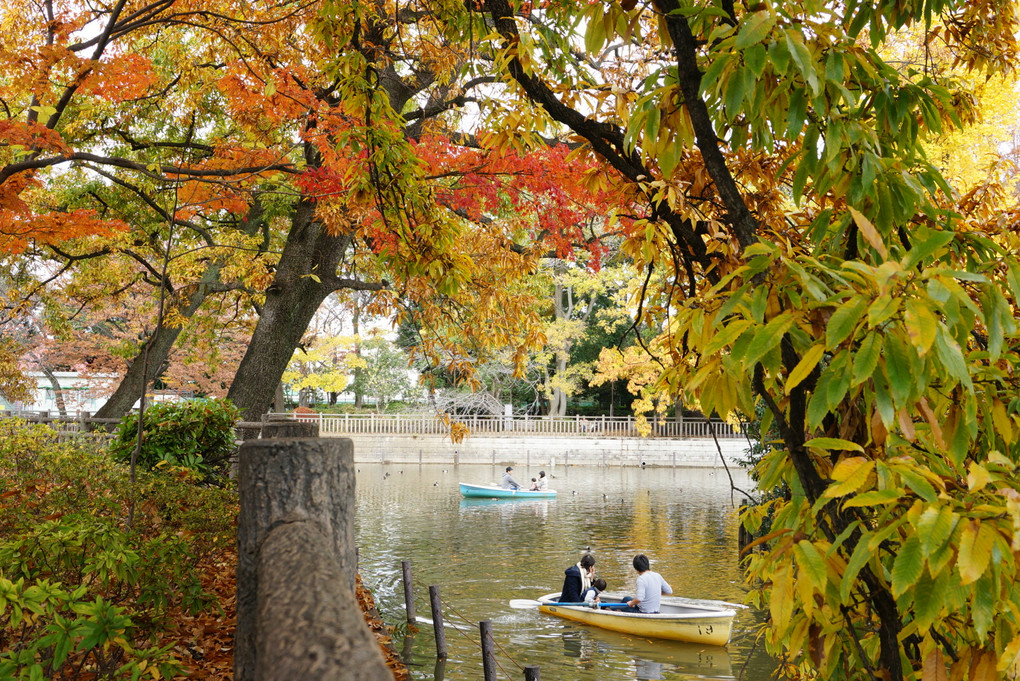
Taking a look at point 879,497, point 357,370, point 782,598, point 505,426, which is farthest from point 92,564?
point 357,370

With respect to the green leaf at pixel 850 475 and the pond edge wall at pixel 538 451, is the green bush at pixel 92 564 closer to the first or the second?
the green leaf at pixel 850 475

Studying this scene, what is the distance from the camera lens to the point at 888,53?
43.8ft

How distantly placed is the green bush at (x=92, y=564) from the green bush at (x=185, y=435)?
2195mm

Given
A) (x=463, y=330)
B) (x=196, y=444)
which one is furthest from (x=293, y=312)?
(x=463, y=330)

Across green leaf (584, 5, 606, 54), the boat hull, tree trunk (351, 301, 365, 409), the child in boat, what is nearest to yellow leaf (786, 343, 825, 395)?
green leaf (584, 5, 606, 54)

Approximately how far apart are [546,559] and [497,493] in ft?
27.6

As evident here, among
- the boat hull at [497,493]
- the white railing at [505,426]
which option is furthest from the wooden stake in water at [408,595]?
the white railing at [505,426]

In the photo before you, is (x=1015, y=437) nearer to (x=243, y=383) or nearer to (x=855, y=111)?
(x=855, y=111)

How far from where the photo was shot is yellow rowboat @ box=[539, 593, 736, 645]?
393 inches

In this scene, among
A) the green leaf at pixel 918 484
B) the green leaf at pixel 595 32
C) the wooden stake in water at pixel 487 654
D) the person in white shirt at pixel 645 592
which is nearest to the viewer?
the green leaf at pixel 918 484

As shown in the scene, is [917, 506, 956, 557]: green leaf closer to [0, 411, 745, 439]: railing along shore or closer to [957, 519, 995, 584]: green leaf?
[957, 519, 995, 584]: green leaf

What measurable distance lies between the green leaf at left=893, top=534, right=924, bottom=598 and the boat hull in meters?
22.8

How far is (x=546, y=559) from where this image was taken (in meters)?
15.7

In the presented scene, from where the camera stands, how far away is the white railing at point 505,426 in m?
34.8
